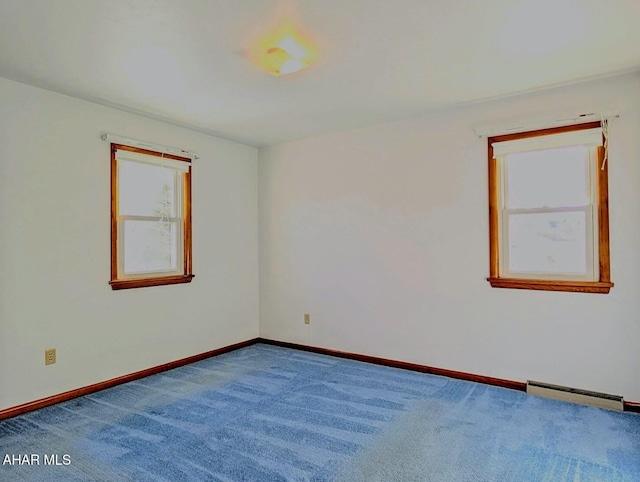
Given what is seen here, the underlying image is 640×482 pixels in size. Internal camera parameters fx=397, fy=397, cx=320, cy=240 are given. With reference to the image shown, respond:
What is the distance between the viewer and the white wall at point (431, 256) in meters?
2.87

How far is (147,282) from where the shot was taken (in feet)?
12.0

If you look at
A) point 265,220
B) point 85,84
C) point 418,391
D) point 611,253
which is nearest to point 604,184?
point 611,253

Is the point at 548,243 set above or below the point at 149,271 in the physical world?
above

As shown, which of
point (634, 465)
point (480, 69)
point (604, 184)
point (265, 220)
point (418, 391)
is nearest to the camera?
point (634, 465)

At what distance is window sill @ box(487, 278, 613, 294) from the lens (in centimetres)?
290

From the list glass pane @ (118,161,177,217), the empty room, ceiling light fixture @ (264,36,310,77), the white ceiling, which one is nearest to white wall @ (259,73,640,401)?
the empty room

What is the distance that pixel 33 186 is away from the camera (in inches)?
115

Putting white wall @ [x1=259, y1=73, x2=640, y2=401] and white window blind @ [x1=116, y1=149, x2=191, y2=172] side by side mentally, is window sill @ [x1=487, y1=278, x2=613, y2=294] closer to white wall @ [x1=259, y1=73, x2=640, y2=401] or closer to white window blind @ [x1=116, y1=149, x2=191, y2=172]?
white wall @ [x1=259, y1=73, x2=640, y2=401]

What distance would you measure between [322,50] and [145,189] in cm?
221

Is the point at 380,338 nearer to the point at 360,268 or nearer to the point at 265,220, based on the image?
the point at 360,268

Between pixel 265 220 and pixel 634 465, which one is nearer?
pixel 634 465

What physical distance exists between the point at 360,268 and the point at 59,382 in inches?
108

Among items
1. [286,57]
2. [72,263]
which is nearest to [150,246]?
[72,263]

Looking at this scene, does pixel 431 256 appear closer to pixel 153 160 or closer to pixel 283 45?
pixel 283 45
